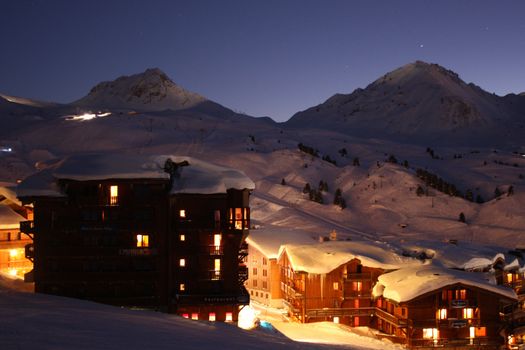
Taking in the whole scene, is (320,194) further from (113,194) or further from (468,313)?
(113,194)

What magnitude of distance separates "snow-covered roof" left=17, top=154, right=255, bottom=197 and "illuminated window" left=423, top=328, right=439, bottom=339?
16346 millimetres

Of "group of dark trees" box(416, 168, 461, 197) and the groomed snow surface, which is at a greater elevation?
"group of dark trees" box(416, 168, 461, 197)

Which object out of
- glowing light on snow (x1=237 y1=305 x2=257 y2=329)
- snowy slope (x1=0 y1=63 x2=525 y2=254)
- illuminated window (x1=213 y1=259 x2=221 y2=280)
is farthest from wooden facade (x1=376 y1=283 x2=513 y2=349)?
illuminated window (x1=213 y1=259 x2=221 y2=280)

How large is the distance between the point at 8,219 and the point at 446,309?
31.6m

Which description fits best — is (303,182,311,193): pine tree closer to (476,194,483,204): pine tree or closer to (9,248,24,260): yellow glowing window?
(476,194,483,204): pine tree

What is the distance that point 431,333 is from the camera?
40.1 meters

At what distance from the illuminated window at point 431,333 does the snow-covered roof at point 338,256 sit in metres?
5.37

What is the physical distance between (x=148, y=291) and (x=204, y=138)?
8936 centimetres

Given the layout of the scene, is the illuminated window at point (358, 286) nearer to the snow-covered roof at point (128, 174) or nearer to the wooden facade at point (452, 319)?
the wooden facade at point (452, 319)

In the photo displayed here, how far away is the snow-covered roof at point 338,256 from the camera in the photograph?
4262 cm

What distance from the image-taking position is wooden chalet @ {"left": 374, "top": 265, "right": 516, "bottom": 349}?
38562 mm

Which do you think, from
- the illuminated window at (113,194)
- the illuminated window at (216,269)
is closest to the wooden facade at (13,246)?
the illuminated window at (113,194)

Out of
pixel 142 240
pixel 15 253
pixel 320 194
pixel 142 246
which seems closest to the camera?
pixel 142 246

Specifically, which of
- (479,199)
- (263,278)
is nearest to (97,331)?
(263,278)
